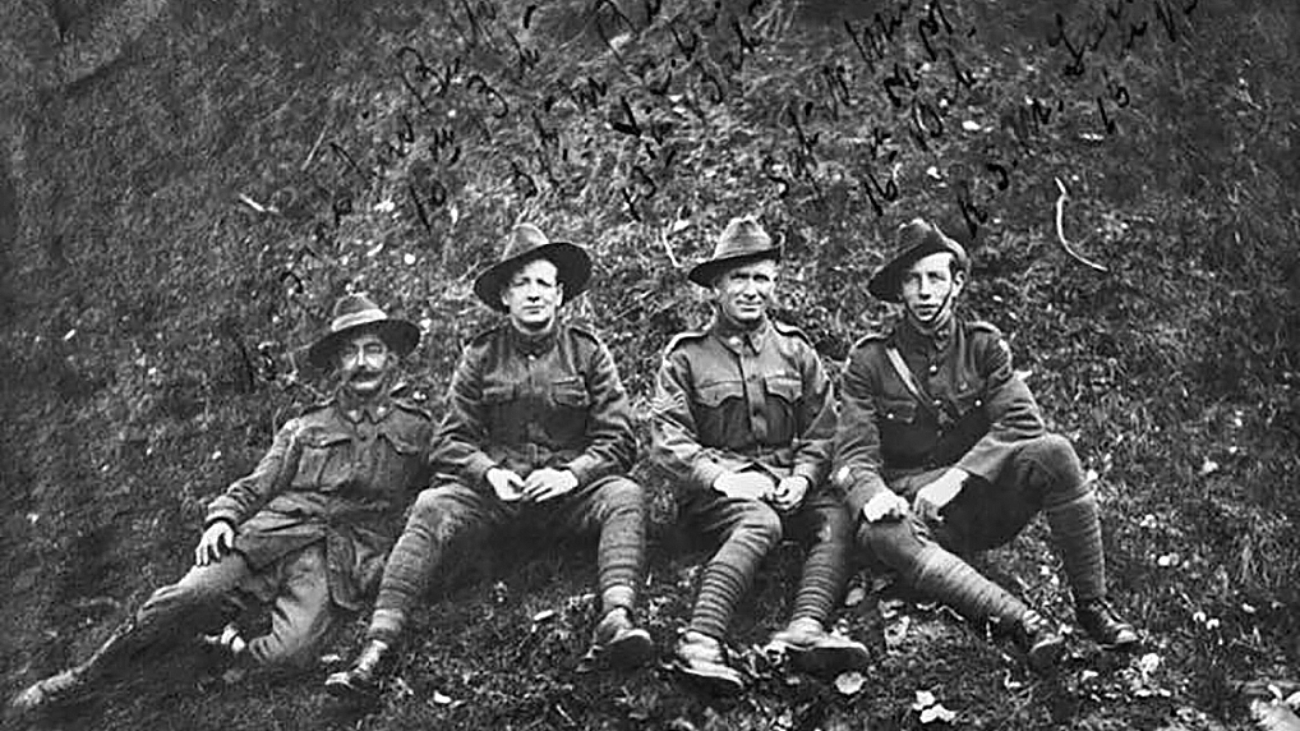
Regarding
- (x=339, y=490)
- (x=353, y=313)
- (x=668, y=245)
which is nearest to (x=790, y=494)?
(x=668, y=245)

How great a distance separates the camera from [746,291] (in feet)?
25.1

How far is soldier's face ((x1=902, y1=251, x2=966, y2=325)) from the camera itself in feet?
24.7

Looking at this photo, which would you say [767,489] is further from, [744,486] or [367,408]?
[367,408]

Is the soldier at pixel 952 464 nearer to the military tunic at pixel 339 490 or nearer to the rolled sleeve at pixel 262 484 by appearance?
the military tunic at pixel 339 490

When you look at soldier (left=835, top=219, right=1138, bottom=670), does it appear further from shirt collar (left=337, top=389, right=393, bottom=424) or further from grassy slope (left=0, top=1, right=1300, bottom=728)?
shirt collar (left=337, top=389, right=393, bottom=424)

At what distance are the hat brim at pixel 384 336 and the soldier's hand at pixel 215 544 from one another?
0.92 m

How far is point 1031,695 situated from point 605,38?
4.13 metres

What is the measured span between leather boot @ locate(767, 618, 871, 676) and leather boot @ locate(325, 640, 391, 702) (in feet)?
5.21

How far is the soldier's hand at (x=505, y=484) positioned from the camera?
743 cm

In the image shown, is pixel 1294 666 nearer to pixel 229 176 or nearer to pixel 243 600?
pixel 243 600

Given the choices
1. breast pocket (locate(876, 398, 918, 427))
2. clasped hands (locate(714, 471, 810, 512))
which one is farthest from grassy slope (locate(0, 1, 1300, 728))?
breast pocket (locate(876, 398, 918, 427))

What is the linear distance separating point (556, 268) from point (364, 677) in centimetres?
202

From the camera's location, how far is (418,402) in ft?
26.0

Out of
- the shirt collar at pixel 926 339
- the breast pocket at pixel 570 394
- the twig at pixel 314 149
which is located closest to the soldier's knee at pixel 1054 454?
the shirt collar at pixel 926 339
